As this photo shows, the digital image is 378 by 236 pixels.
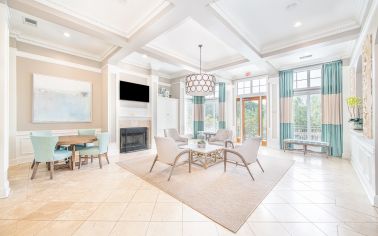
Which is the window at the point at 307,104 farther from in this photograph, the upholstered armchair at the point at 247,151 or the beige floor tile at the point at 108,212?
the beige floor tile at the point at 108,212

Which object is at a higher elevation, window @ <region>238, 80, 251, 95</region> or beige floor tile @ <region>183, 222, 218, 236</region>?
window @ <region>238, 80, 251, 95</region>

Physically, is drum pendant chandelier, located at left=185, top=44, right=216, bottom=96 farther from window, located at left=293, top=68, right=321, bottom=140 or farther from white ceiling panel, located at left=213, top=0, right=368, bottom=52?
window, located at left=293, top=68, right=321, bottom=140

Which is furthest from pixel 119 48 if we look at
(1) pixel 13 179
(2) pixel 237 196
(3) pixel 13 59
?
(2) pixel 237 196

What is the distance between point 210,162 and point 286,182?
5.39 ft

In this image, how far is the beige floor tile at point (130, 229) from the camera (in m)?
1.74

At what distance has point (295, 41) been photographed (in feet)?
13.4

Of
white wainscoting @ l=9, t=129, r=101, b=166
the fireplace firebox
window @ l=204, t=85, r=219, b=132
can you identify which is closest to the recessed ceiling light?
window @ l=204, t=85, r=219, b=132

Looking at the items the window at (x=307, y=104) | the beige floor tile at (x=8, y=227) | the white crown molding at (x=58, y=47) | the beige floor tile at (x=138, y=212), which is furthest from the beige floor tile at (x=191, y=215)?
the window at (x=307, y=104)

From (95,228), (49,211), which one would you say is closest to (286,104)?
(95,228)

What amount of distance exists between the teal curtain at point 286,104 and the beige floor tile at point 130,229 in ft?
18.9

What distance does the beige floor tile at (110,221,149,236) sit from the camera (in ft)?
5.69

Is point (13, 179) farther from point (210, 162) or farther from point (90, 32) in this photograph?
point (210, 162)

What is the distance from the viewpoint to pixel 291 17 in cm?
324

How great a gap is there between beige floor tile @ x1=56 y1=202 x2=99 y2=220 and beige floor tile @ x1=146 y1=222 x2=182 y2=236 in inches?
33.8
